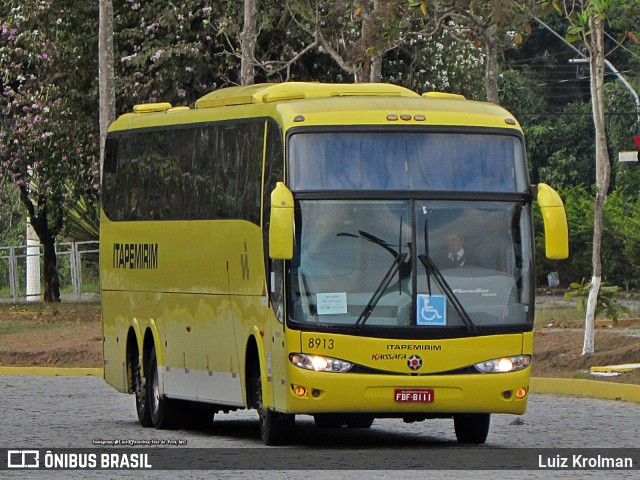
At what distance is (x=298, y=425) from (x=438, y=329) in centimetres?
395

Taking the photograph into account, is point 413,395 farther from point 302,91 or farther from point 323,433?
point 302,91

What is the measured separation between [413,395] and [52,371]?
43.0 feet

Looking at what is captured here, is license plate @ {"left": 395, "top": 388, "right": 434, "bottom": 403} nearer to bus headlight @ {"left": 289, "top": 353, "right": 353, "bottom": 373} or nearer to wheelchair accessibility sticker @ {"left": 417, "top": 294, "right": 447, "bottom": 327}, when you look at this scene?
bus headlight @ {"left": 289, "top": 353, "right": 353, "bottom": 373}

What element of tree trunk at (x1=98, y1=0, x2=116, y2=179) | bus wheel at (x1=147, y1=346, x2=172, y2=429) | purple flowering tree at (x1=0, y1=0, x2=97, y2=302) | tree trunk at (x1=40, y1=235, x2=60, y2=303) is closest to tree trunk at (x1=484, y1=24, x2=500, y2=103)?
bus wheel at (x1=147, y1=346, x2=172, y2=429)

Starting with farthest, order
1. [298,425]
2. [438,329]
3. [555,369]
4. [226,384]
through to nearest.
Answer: [555,369], [298,425], [226,384], [438,329]

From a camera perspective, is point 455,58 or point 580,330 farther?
point 455,58

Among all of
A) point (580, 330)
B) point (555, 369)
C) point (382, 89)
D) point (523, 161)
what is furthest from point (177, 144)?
point (580, 330)

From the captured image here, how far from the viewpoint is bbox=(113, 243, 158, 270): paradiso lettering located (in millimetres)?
18758

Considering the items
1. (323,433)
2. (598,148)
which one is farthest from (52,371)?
(323,433)

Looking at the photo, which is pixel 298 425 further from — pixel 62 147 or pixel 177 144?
pixel 62 147

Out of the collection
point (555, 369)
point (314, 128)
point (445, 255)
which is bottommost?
point (555, 369)

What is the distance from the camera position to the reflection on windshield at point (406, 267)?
1470 cm

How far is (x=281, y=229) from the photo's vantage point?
1433 centimetres

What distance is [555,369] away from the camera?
907 inches
